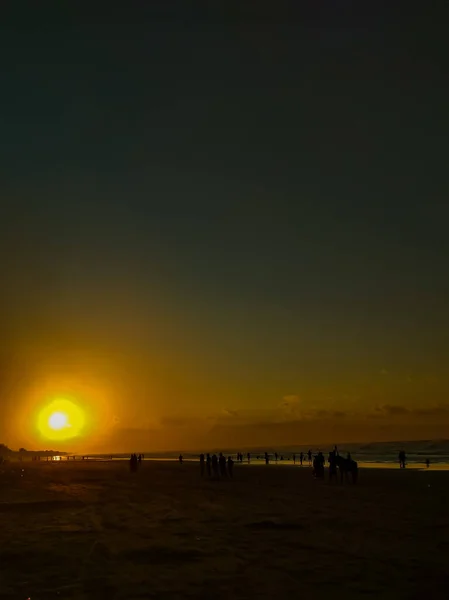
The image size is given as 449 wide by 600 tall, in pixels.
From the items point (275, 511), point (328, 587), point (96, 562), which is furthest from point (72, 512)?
point (328, 587)

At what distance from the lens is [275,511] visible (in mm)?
26844

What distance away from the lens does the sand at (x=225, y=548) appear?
1256 centimetres

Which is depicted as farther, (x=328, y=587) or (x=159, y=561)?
(x=159, y=561)

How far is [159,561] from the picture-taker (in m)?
15.4

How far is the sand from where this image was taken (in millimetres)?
12562

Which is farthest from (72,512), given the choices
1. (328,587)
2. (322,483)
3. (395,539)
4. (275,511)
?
(322,483)

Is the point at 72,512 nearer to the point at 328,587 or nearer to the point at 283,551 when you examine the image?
the point at 283,551

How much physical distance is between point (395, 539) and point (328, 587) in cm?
705

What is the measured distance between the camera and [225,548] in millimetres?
17156

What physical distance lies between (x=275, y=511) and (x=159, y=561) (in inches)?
487

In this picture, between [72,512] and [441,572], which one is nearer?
[441,572]

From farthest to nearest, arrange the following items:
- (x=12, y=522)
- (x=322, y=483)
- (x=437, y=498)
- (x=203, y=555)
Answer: (x=322, y=483) < (x=437, y=498) < (x=12, y=522) < (x=203, y=555)

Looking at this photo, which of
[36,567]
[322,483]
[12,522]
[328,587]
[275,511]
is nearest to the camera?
[328,587]

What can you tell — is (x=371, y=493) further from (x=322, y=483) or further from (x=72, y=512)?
(x=72, y=512)
